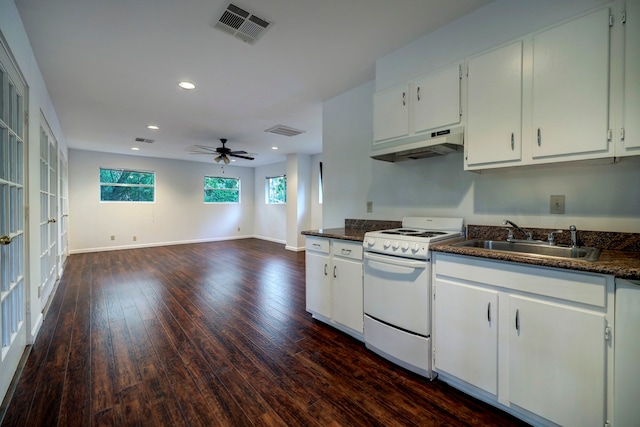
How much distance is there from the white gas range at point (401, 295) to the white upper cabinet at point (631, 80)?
99 centimetres

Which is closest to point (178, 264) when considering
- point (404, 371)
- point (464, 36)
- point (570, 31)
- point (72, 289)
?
point (72, 289)

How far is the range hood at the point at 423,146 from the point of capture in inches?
75.5

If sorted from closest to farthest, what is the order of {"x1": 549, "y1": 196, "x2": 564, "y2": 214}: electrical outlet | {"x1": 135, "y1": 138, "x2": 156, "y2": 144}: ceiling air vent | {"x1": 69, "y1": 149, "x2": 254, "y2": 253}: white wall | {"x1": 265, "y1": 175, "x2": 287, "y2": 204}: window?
{"x1": 549, "y1": 196, "x2": 564, "y2": 214}: electrical outlet < {"x1": 135, "y1": 138, "x2": 156, "y2": 144}: ceiling air vent < {"x1": 69, "y1": 149, "x2": 254, "y2": 253}: white wall < {"x1": 265, "y1": 175, "x2": 287, "y2": 204}: window

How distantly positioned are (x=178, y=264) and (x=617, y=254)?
5.75m

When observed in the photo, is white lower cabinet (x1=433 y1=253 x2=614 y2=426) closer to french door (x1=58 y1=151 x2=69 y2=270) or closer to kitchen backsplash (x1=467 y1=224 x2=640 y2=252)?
kitchen backsplash (x1=467 y1=224 x2=640 y2=252)

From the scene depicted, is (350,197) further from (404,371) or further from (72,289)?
(72,289)

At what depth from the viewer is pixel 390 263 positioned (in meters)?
1.94

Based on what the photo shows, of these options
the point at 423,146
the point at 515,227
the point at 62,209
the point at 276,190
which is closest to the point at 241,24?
the point at 423,146

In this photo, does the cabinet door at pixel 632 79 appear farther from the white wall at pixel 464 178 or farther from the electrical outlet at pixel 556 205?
the electrical outlet at pixel 556 205

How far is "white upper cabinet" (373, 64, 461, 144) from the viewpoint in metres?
1.99

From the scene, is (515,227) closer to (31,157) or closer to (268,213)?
(31,157)

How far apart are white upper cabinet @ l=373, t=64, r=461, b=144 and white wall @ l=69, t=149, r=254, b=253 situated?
689 cm

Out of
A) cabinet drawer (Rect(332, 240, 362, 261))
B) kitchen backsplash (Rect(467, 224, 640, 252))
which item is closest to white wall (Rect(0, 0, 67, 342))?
cabinet drawer (Rect(332, 240, 362, 261))

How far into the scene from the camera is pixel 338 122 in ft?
10.9
